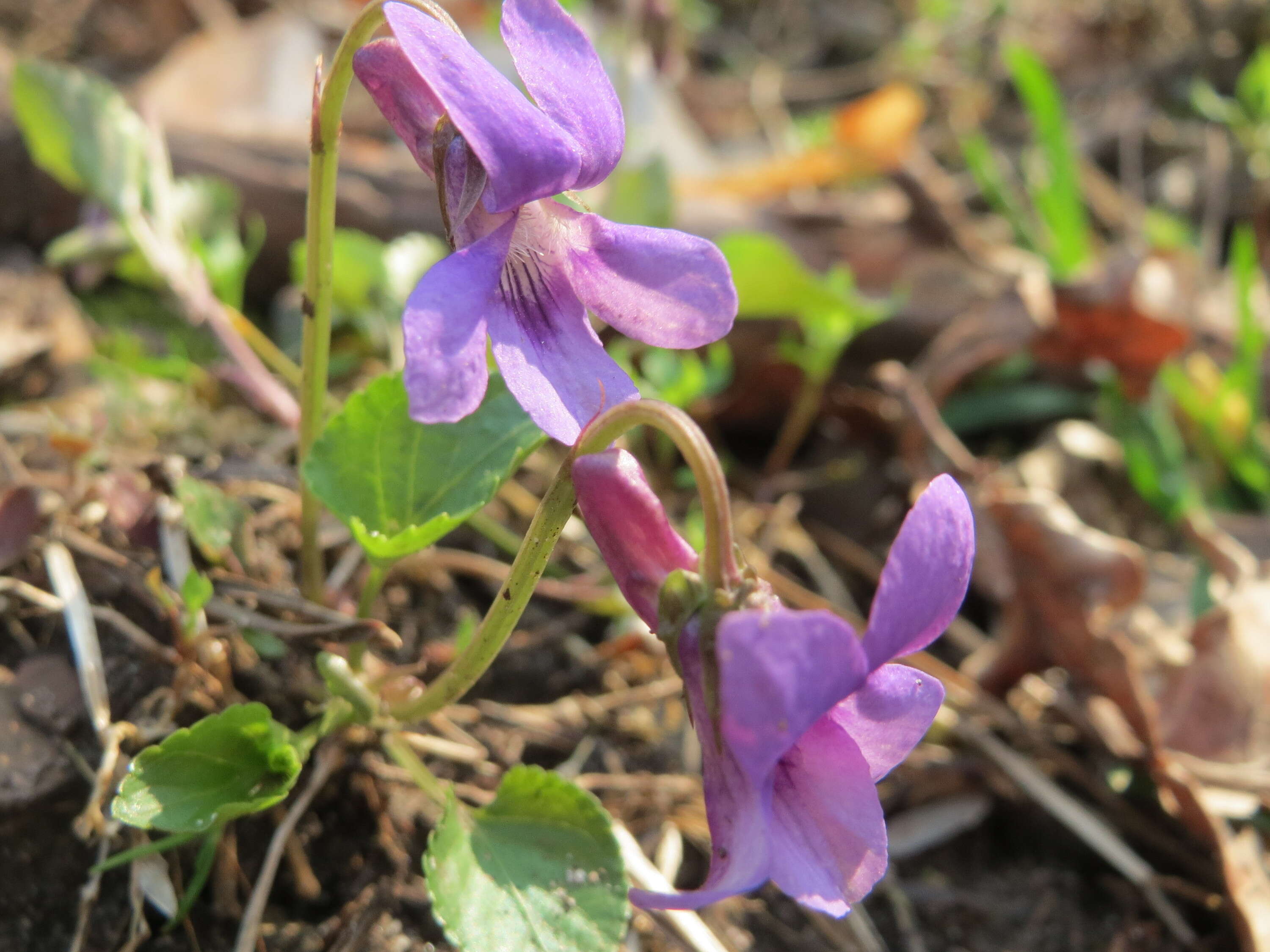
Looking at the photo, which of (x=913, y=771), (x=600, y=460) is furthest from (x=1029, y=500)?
(x=600, y=460)

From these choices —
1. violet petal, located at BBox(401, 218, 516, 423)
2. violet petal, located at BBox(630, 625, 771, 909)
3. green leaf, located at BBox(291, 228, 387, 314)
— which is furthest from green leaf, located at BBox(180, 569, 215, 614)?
green leaf, located at BBox(291, 228, 387, 314)

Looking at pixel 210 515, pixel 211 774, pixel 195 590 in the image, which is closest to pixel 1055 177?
pixel 210 515

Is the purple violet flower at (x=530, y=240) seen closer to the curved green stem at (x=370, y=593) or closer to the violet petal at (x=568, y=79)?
the violet petal at (x=568, y=79)

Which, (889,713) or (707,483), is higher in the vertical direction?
(707,483)

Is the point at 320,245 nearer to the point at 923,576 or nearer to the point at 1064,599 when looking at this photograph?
the point at 923,576

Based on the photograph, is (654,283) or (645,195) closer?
(654,283)
